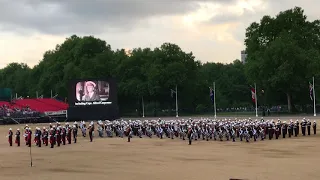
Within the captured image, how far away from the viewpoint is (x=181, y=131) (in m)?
34.9

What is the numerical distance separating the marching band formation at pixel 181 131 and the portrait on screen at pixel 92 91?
19360mm

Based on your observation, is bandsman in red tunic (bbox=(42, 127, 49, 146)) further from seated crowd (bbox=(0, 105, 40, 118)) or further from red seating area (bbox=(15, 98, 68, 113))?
red seating area (bbox=(15, 98, 68, 113))

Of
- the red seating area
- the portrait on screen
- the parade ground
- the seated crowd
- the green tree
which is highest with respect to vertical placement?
the green tree

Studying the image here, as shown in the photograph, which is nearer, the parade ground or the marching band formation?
the parade ground

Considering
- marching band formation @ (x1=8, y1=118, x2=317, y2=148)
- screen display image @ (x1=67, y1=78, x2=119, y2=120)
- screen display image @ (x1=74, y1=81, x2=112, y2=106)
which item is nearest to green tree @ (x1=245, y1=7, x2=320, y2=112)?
screen display image @ (x1=67, y1=78, x2=119, y2=120)

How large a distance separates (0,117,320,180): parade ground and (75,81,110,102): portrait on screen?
25.8m

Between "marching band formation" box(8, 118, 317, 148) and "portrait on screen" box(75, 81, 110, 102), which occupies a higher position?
"portrait on screen" box(75, 81, 110, 102)

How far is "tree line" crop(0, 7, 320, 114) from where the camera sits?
67.2 metres

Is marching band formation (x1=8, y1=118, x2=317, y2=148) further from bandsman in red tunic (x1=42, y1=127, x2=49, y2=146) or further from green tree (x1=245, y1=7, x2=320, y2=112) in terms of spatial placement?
green tree (x1=245, y1=7, x2=320, y2=112)

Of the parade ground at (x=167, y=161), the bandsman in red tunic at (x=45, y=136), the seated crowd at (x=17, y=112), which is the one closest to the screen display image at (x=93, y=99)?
the seated crowd at (x=17, y=112)

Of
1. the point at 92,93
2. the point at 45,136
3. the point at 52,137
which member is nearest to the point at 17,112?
the point at 92,93

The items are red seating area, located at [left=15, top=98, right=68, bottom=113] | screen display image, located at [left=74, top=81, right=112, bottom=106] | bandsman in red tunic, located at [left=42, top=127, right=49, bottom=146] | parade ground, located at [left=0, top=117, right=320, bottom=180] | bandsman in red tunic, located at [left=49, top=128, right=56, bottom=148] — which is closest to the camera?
parade ground, located at [left=0, top=117, right=320, bottom=180]

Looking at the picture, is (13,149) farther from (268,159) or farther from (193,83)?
(193,83)

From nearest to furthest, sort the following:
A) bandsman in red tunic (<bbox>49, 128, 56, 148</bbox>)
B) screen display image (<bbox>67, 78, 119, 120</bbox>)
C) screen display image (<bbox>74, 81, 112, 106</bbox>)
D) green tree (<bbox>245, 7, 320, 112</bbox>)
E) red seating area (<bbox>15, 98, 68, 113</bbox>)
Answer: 1. bandsman in red tunic (<bbox>49, 128, 56, 148</bbox>)
2. screen display image (<bbox>67, 78, 119, 120</bbox>)
3. screen display image (<bbox>74, 81, 112, 106</bbox>)
4. green tree (<bbox>245, 7, 320, 112</bbox>)
5. red seating area (<bbox>15, 98, 68, 113</bbox>)
